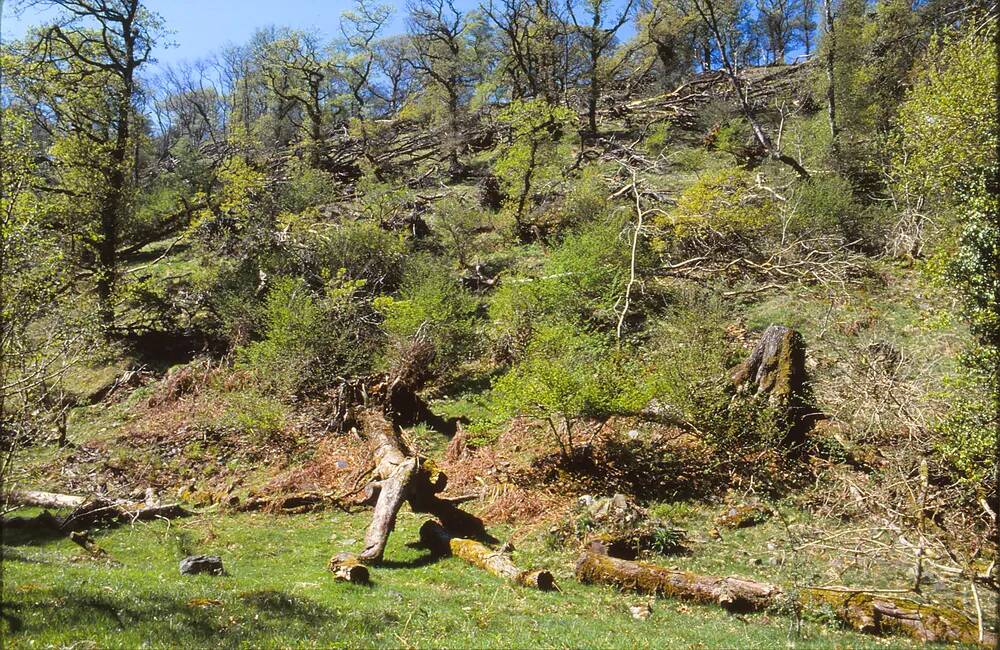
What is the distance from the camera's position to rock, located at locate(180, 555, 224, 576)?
7797 millimetres

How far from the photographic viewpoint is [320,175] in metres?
30.4

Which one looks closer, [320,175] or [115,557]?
[115,557]

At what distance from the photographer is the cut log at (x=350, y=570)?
762 cm

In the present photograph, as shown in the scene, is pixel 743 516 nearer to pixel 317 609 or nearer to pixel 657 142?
pixel 317 609

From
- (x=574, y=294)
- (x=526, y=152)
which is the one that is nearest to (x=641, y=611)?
(x=574, y=294)

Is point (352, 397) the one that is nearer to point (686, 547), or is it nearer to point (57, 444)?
point (57, 444)

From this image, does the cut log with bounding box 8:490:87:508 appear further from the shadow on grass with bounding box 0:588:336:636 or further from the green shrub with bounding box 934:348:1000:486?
the green shrub with bounding box 934:348:1000:486

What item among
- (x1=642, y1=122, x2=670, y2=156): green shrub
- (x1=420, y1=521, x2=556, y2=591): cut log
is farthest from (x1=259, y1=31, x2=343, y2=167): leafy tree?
(x1=420, y1=521, x2=556, y2=591): cut log

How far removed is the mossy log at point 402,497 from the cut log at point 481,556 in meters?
0.52

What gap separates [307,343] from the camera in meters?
16.1

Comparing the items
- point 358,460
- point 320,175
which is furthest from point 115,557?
point 320,175

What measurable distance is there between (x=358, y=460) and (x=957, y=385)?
11452 mm

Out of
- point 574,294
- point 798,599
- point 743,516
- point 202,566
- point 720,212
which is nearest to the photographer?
point 798,599

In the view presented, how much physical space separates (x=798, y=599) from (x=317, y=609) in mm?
5838
